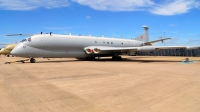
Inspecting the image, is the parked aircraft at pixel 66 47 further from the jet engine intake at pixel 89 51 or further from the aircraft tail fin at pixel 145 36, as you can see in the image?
the aircraft tail fin at pixel 145 36

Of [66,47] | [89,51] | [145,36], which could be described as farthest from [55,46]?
[145,36]

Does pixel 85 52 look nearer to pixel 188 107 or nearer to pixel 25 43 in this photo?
pixel 25 43

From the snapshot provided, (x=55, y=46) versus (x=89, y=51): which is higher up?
(x=55, y=46)

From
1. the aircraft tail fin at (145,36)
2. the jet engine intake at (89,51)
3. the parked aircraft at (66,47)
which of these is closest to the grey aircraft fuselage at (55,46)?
the parked aircraft at (66,47)

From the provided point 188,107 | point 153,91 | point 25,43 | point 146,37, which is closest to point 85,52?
point 25,43

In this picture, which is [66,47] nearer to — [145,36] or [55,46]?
[55,46]

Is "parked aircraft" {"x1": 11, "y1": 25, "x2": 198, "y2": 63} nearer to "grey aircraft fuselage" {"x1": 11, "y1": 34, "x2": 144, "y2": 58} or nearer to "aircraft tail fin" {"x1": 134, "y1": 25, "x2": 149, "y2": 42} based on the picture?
"grey aircraft fuselage" {"x1": 11, "y1": 34, "x2": 144, "y2": 58}

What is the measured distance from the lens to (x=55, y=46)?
73.1 feet

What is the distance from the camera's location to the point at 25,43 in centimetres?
2098

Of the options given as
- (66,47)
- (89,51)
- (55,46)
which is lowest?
(89,51)

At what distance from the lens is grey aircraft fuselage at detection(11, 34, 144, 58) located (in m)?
21.0

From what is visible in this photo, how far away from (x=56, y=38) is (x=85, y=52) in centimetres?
488

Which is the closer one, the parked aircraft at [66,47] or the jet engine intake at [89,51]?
the parked aircraft at [66,47]

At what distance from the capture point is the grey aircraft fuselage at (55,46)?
826 inches
